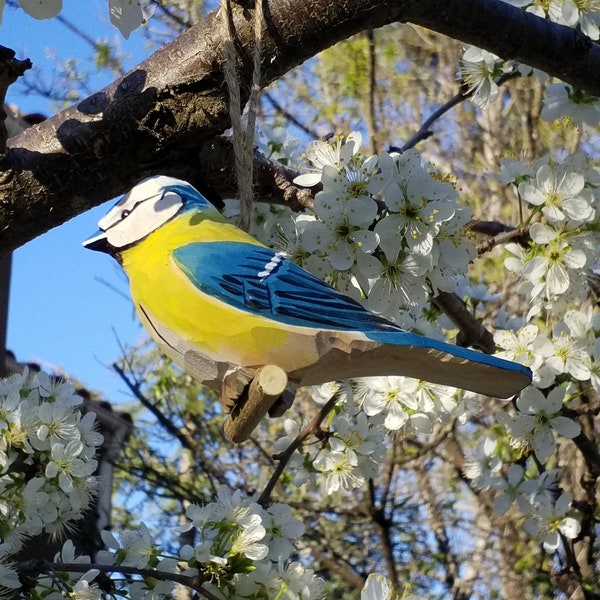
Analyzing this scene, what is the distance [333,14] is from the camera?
46.8 inches

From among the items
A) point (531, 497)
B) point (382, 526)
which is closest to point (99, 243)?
point (531, 497)

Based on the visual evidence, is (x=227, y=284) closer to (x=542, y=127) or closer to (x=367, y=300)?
(x=367, y=300)

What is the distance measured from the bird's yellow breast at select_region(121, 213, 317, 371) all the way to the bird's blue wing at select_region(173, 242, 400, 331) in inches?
0.5

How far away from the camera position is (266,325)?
2.89 ft

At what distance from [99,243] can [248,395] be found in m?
0.29

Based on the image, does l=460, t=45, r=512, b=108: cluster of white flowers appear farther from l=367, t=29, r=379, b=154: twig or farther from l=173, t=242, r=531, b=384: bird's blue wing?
l=367, t=29, r=379, b=154: twig

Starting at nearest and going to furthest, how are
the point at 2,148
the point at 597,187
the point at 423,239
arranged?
the point at 2,148, the point at 423,239, the point at 597,187

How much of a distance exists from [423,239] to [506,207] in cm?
303

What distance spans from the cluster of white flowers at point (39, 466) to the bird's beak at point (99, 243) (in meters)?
0.51

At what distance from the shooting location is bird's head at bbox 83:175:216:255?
3.29 ft

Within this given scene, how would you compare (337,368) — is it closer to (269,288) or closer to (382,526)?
(269,288)

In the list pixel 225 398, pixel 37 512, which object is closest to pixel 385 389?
pixel 37 512

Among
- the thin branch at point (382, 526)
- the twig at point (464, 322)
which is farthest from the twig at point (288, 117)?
the twig at point (464, 322)

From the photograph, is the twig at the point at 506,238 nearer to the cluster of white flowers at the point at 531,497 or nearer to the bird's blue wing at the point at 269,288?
the cluster of white flowers at the point at 531,497
